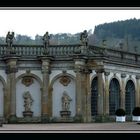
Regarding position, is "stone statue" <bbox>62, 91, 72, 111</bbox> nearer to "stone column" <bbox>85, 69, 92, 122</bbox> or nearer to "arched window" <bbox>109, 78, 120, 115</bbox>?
"stone column" <bbox>85, 69, 92, 122</bbox>

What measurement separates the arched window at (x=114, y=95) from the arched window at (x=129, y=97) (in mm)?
1213

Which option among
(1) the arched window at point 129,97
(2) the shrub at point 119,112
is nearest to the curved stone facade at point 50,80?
(2) the shrub at point 119,112

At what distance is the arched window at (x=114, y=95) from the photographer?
101ft

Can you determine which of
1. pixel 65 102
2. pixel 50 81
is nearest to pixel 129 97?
pixel 65 102

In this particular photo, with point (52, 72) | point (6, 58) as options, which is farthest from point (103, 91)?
point (6, 58)

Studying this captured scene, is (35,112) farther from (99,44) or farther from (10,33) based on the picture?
(99,44)

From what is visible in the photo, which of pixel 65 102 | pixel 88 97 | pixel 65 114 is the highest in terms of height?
pixel 88 97

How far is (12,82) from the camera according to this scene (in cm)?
2727

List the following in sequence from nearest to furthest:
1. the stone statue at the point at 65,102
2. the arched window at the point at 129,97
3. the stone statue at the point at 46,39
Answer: the stone statue at the point at 46,39 < the stone statue at the point at 65,102 < the arched window at the point at 129,97

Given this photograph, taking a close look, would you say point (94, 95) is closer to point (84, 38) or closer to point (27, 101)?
point (84, 38)

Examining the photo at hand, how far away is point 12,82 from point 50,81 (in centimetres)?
237

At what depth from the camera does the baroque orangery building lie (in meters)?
27.3

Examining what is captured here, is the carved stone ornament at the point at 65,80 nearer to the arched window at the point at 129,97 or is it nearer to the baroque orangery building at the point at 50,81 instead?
the baroque orangery building at the point at 50,81

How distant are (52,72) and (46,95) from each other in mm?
1540
